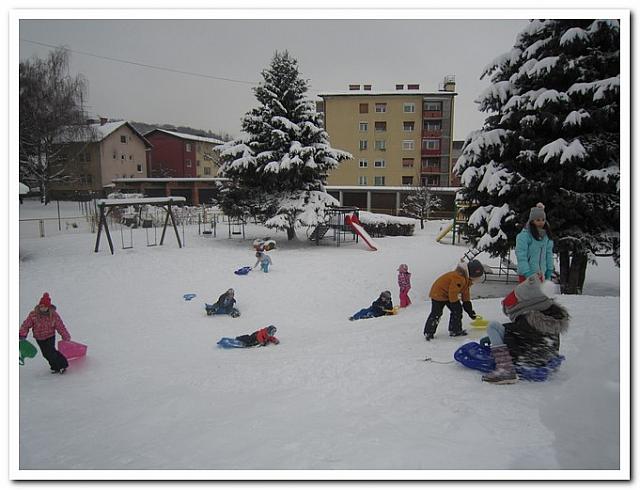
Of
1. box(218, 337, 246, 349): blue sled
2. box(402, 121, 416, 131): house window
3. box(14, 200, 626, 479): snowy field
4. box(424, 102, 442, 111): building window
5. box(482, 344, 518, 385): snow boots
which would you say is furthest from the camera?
box(402, 121, 416, 131): house window

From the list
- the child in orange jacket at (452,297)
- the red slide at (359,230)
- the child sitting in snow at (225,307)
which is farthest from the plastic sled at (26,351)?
the red slide at (359,230)

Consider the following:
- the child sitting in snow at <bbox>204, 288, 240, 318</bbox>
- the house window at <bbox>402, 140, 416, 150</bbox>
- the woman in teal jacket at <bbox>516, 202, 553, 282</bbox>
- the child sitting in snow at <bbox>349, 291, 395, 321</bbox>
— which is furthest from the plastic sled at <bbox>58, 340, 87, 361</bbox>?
the house window at <bbox>402, 140, 416, 150</bbox>

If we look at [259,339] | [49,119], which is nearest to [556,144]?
[259,339]

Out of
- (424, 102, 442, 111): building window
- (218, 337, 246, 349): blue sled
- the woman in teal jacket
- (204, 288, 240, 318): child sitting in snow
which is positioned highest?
(424, 102, 442, 111): building window

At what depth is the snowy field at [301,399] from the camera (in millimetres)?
2373

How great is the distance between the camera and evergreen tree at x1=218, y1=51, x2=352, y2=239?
12555 millimetres

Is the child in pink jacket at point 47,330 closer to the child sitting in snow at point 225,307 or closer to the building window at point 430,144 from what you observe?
the child sitting in snow at point 225,307

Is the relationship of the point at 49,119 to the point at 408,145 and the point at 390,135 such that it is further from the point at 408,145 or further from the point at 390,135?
the point at 408,145

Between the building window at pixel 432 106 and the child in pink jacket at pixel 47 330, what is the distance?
2258 cm

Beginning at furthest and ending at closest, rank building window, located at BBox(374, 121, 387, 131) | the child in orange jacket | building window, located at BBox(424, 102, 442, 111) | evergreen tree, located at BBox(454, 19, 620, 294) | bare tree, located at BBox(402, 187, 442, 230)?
building window, located at BBox(424, 102, 442, 111)
building window, located at BBox(374, 121, 387, 131)
bare tree, located at BBox(402, 187, 442, 230)
evergreen tree, located at BBox(454, 19, 620, 294)
the child in orange jacket

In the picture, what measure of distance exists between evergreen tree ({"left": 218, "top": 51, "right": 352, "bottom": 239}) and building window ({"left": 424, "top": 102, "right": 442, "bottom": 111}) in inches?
487

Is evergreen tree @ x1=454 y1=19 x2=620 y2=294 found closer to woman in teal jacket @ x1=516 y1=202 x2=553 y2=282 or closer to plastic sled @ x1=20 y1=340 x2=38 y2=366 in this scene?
woman in teal jacket @ x1=516 y1=202 x2=553 y2=282

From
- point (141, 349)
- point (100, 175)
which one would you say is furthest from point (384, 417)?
point (100, 175)
